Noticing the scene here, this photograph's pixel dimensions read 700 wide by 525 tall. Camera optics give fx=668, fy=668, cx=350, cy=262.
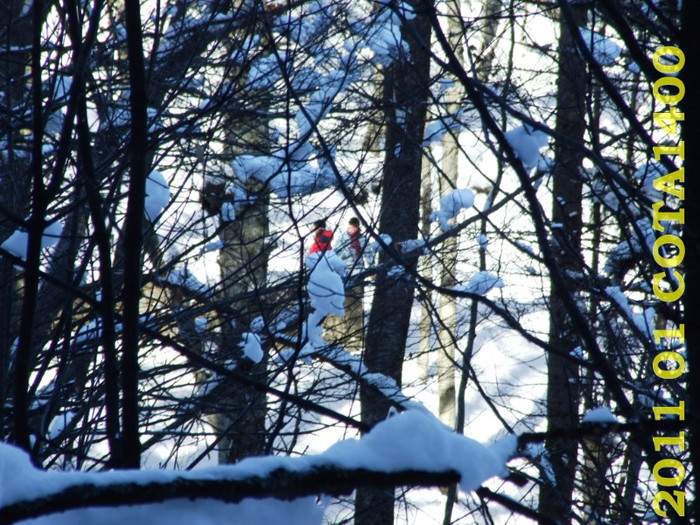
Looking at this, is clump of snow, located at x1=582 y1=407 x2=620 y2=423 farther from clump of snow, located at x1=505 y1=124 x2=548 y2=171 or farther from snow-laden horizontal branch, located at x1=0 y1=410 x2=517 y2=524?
clump of snow, located at x1=505 y1=124 x2=548 y2=171

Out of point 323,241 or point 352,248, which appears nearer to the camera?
point 323,241

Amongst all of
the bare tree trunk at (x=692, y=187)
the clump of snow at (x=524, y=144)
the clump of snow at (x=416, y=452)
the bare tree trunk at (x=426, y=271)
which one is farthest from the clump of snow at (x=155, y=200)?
the clump of snow at (x=416, y=452)

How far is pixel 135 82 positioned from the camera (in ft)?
3.88

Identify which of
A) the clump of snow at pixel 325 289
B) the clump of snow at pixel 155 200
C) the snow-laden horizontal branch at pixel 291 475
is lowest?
the snow-laden horizontal branch at pixel 291 475

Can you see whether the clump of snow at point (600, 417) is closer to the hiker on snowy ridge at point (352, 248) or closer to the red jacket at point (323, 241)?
the red jacket at point (323, 241)

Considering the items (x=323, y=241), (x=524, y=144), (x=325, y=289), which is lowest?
(x=524, y=144)

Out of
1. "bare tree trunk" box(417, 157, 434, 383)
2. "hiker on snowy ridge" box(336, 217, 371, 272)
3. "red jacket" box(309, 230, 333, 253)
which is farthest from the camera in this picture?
"hiker on snowy ridge" box(336, 217, 371, 272)

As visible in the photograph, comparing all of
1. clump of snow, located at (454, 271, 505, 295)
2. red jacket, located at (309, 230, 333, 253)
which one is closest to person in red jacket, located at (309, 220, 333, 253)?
red jacket, located at (309, 230, 333, 253)

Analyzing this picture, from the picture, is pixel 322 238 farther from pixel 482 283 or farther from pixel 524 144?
pixel 524 144

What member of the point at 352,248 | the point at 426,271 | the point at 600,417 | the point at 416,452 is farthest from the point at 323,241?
the point at 426,271

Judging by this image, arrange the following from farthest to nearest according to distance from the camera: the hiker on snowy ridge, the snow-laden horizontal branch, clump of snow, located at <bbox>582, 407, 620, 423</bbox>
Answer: the hiker on snowy ridge < clump of snow, located at <bbox>582, 407, 620, 423</bbox> < the snow-laden horizontal branch

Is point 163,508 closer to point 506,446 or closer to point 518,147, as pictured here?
point 506,446

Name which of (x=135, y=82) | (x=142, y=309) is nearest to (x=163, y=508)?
(x=135, y=82)

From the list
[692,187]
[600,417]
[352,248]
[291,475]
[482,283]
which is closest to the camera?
[291,475]
